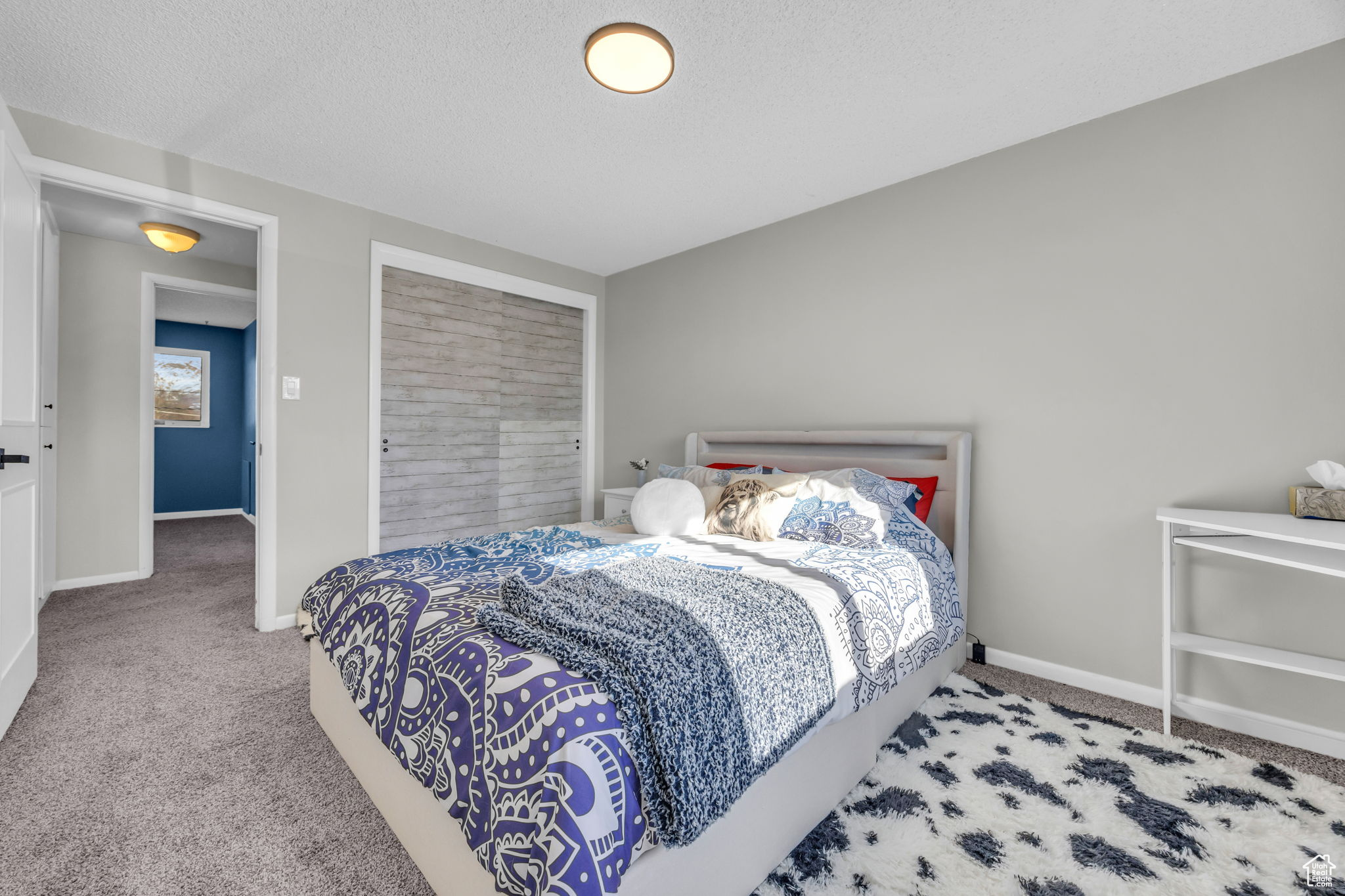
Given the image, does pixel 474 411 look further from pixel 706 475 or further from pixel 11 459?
pixel 11 459

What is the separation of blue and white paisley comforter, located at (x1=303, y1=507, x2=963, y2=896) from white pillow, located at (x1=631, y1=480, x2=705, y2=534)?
0.09 meters

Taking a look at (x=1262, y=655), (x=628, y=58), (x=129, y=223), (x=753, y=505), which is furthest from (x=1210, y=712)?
(x=129, y=223)

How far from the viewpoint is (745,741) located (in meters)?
1.22

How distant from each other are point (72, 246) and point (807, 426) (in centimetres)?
501

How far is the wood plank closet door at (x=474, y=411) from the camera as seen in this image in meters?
3.56

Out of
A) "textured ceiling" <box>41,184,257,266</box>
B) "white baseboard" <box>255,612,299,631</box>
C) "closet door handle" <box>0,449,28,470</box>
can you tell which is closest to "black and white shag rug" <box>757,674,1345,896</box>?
"closet door handle" <box>0,449,28,470</box>

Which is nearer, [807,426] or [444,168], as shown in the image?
[444,168]

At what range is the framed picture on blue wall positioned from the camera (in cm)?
650

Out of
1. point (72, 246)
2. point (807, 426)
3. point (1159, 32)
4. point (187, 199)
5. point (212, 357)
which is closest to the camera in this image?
point (1159, 32)

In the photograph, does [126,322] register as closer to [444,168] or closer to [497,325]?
[497,325]

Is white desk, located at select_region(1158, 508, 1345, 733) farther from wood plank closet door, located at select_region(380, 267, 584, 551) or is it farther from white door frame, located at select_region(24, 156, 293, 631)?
white door frame, located at select_region(24, 156, 293, 631)

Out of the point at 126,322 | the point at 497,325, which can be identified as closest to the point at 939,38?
the point at 497,325

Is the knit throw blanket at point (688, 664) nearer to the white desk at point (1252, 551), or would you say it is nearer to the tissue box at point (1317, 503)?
the white desk at point (1252, 551)

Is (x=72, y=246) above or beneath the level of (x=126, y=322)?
above
